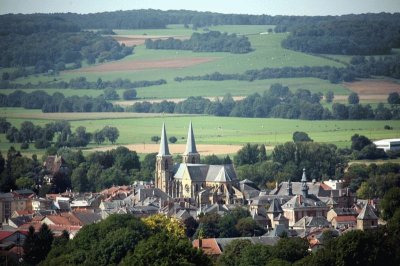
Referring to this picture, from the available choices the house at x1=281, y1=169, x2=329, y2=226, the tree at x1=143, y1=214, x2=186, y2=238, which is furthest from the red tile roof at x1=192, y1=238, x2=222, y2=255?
the house at x1=281, y1=169, x2=329, y2=226

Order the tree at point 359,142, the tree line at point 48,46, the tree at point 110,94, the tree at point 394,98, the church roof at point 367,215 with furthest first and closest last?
the tree line at point 48,46 < the tree at point 110,94 < the tree at point 394,98 < the tree at point 359,142 < the church roof at point 367,215

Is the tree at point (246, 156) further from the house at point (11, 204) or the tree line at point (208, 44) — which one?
the tree line at point (208, 44)

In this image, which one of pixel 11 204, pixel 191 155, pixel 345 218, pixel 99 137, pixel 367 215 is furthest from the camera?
pixel 99 137

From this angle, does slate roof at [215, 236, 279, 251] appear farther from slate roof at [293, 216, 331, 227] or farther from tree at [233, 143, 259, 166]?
tree at [233, 143, 259, 166]

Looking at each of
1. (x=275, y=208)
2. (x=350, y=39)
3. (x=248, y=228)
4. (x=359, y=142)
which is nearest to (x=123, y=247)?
(x=248, y=228)

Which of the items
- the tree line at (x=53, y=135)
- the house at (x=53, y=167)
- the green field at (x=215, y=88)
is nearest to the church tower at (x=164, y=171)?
the house at (x=53, y=167)

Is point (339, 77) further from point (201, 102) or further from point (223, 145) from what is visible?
point (223, 145)

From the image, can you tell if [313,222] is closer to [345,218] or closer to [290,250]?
[345,218]
